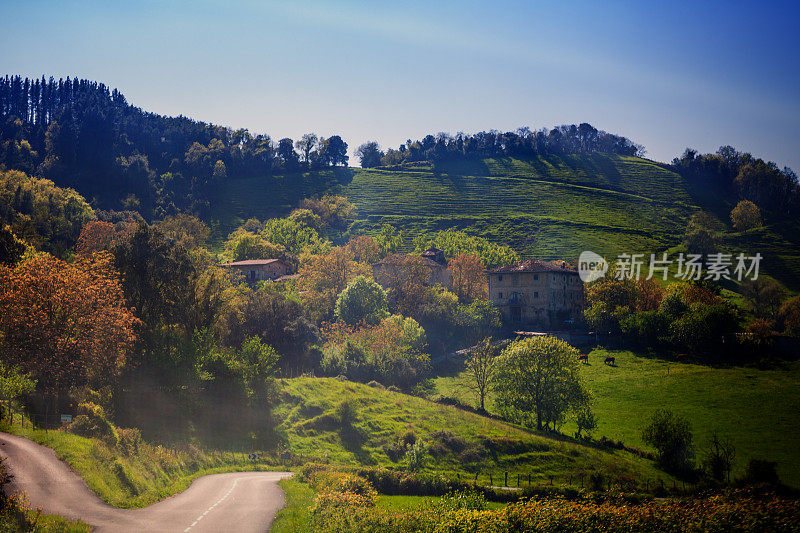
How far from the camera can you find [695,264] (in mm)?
130875

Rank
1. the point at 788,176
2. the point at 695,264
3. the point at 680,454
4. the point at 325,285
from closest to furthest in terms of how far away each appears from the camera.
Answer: the point at 680,454 → the point at 325,285 → the point at 695,264 → the point at 788,176

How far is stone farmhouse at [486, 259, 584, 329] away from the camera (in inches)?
4158

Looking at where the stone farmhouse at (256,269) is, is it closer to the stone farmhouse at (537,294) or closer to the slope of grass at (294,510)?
the stone farmhouse at (537,294)

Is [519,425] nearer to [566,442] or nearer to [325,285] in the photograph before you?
[566,442]

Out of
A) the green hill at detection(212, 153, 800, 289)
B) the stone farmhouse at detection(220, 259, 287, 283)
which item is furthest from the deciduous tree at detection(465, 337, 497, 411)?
the green hill at detection(212, 153, 800, 289)

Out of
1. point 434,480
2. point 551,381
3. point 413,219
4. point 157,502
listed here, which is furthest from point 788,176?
point 157,502

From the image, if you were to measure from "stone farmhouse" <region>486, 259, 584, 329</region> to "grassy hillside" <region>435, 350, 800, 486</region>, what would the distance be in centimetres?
2399

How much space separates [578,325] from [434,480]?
222 ft

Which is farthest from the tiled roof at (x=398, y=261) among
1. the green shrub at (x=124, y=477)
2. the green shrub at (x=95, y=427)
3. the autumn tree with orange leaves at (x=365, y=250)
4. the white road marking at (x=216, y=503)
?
the green shrub at (x=124, y=477)

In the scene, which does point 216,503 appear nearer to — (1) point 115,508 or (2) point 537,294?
(1) point 115,508

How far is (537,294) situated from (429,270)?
2326 centimetres

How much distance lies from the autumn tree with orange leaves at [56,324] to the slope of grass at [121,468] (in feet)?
27.3

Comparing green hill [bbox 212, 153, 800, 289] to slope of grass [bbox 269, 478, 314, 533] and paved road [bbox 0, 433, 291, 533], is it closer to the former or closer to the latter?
slope of grass [bbox 269, 478, 314, 533]

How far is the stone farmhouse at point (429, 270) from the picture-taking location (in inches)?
4545
